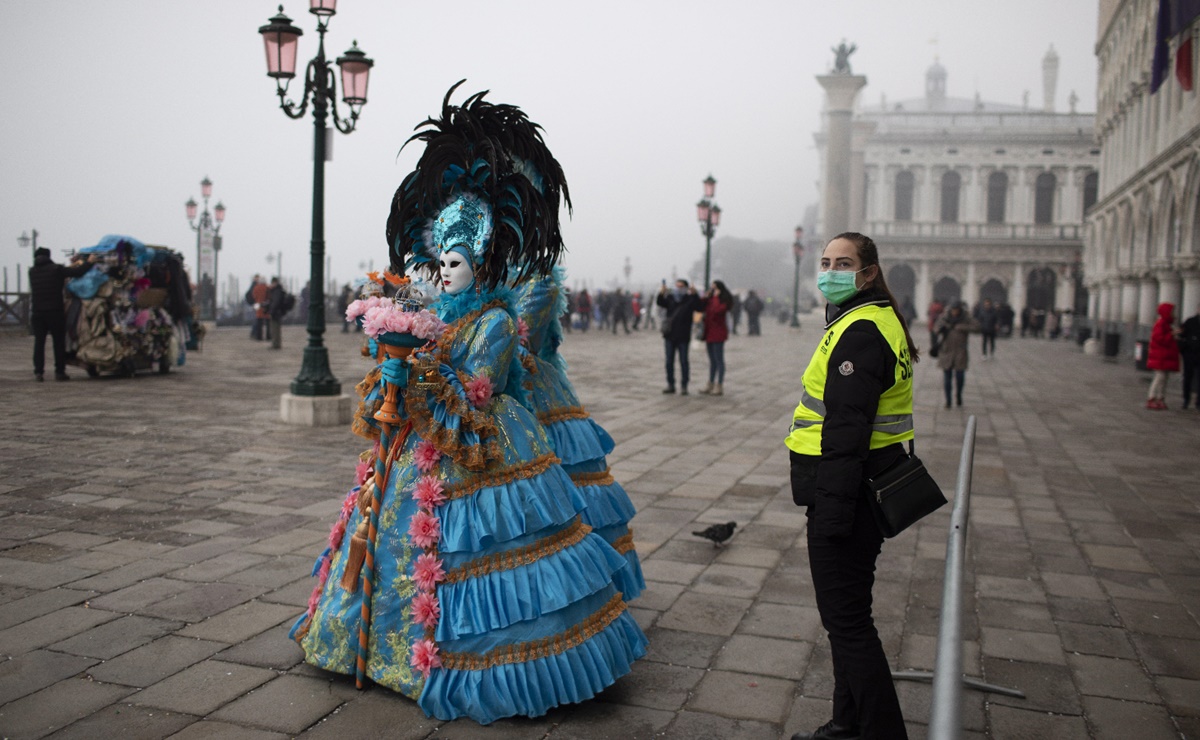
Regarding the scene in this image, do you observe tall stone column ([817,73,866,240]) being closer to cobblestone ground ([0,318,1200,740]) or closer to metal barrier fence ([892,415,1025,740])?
cobblestone ground ([0,318,1200,740])

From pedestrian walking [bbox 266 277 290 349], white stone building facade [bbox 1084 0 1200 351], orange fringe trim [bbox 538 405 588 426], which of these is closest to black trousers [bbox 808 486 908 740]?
orange fringe trim [bbox 538 405 588 426]

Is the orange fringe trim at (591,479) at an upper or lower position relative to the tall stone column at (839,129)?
lower

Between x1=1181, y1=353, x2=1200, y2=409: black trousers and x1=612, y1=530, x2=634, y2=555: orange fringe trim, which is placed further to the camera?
x1=1181, y1=353, x2=1200, y2=409: black trousers

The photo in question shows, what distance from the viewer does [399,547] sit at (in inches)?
130

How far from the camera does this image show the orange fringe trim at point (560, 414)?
409 centimetres

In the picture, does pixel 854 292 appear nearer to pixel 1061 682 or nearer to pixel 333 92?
pixel 1061 682

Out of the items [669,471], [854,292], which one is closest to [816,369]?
[854,292]

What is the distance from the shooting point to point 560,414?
163 inches

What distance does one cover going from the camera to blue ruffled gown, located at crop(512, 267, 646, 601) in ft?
13.3

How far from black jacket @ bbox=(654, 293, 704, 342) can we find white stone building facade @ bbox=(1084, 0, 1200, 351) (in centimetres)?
857

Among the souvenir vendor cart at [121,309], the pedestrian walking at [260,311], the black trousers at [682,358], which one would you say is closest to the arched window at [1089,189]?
the pedestrian walking at [260,311]

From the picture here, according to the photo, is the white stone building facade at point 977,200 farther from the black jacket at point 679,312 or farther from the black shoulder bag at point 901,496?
the black shoulder bag at point 901,496

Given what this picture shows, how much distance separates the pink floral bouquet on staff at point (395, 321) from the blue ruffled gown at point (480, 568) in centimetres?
8

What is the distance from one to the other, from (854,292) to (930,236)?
60800mm
